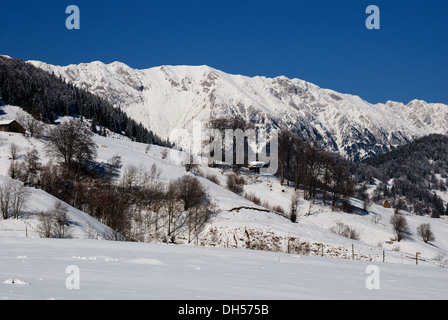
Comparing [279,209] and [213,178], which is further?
[213,178]

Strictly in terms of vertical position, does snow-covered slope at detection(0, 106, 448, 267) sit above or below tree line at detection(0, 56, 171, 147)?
below

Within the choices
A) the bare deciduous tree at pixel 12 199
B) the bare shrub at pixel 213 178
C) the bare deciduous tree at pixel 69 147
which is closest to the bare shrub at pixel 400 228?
the bare shrub at pixel 213 178

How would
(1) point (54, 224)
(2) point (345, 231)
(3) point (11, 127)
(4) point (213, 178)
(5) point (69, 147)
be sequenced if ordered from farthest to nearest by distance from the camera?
(3) point (11, 127)
(4) point (213, 178)
(5) point (69, 147)
(2) point (345, 231)
(1) point (54, 224)

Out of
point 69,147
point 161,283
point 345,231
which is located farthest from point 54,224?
point 345,231

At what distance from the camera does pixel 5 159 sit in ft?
185

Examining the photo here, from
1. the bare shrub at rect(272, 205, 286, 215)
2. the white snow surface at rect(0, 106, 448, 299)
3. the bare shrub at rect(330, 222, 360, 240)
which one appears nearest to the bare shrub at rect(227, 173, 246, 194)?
the white snow surface at rect(0, 106, 448, 299)

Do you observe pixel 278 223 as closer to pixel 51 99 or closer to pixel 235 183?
pixel 235 183

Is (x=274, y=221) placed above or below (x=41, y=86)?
below

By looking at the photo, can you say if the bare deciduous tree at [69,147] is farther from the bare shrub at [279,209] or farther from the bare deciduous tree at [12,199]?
the bare shrub at [279,209]

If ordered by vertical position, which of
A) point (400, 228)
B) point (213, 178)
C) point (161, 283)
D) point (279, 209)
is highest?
point (213, 178)

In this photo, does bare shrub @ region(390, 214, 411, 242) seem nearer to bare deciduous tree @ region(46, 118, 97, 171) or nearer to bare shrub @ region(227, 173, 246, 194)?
bare shrub @ region(227, 173, 246, 194)
